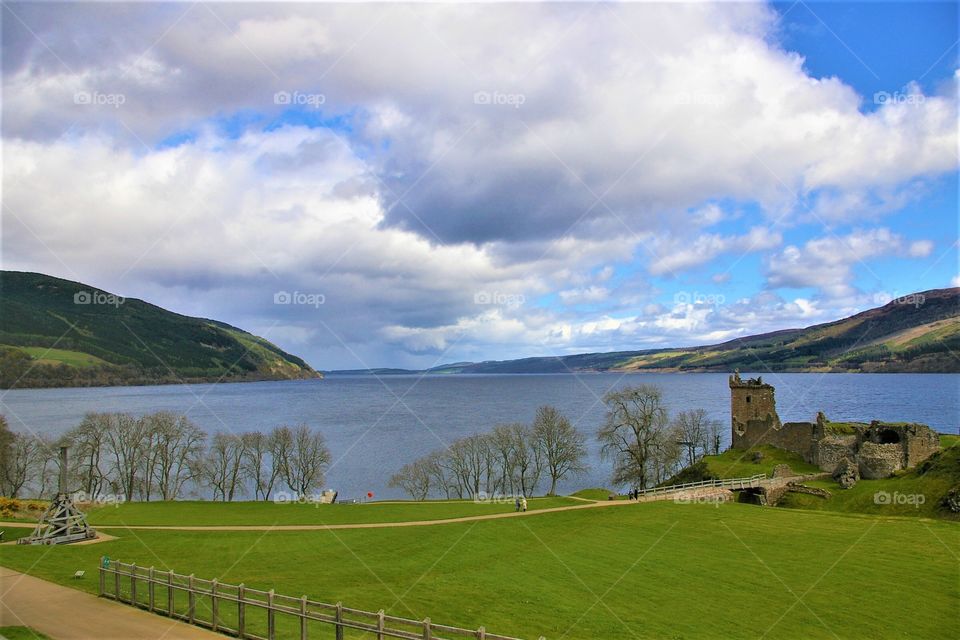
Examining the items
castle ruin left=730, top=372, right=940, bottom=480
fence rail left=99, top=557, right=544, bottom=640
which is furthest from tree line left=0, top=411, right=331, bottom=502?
castle ruin left=730, top=372, right=940, bottom=480

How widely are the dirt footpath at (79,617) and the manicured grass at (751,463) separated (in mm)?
48639

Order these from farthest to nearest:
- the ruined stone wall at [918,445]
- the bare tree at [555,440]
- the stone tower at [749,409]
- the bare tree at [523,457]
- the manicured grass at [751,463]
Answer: the bare tree at [523,457] → the bare tree at [555,440] → the stone tower at [749,409] → the manicured grass at [751,463] → the ruined stone wall at [918,445]

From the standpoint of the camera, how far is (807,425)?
57.2m

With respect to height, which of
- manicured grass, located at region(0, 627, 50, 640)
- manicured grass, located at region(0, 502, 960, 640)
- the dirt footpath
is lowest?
manicured grass, located at region(0, 502, 960, 640)

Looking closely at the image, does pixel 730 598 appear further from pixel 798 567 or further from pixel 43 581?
pixel 43 581

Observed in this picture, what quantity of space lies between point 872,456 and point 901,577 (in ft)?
92.6

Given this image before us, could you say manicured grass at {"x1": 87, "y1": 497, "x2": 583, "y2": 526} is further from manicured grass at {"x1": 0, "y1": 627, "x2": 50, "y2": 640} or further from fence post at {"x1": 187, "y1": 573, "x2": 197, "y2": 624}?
manicured grass at {"x1": 0, "y1": 627, "x2": 50, "y2": 640}

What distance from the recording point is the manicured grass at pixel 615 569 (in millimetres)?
19375

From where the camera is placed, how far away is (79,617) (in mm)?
18516

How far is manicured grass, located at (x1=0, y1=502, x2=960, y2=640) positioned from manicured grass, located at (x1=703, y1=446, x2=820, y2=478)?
1879cm

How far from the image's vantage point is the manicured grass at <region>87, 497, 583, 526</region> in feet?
127

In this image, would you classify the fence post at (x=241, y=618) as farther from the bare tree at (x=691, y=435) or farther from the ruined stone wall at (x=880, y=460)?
the bare tree at (x=691, y=435)

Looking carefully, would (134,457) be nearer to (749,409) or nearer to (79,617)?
Result: (79,617)

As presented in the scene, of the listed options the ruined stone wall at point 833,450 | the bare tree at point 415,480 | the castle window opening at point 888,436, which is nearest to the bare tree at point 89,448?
the bare tree at point 415,480
